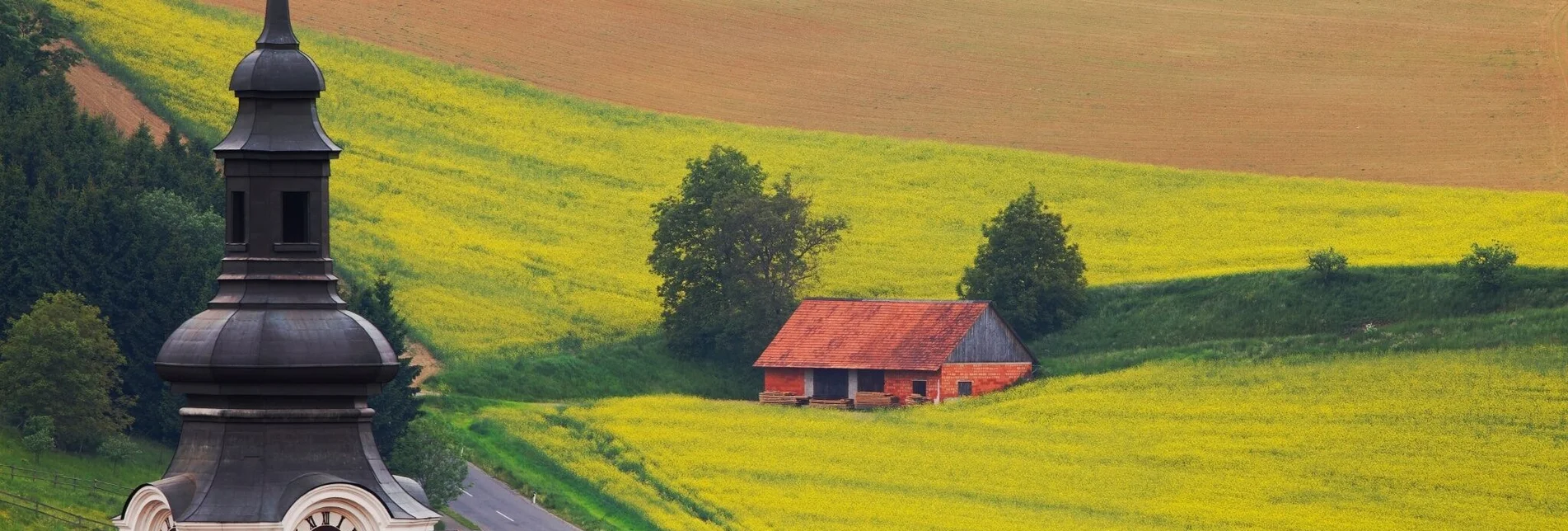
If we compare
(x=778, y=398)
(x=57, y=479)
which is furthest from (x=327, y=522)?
(x=778, y=398)

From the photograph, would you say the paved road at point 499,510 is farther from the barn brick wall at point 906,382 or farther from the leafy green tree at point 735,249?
the leafy green tree at point 735,249

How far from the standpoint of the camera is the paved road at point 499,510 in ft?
226

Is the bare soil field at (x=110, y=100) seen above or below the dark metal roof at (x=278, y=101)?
above

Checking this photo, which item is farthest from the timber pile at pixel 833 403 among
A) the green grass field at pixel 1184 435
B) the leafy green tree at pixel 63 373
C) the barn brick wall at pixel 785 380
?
the leafy green tree at pixel 63 373

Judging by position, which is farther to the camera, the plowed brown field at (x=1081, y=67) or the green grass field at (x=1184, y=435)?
the plowed brown field at (x=1081, y=67)

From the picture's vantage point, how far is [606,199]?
110 m

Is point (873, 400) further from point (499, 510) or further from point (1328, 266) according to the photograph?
point (499, 510)

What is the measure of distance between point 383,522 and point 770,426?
67.8 metres

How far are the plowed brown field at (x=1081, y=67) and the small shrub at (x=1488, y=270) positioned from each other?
18156 millimetres

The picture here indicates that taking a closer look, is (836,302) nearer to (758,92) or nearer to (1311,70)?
(758,92)

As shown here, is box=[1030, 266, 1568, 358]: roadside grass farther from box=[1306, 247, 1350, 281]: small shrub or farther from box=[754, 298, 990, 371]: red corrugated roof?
box=[754, 298, 990, 371]: red corrugated roof

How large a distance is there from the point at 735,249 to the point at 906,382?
967 cm

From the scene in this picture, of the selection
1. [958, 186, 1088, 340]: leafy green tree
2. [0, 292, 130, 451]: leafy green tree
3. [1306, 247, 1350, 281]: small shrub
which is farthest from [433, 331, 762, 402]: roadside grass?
[1306, 247, 1350, 281]: small shrub

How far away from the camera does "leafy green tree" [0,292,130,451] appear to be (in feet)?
221
